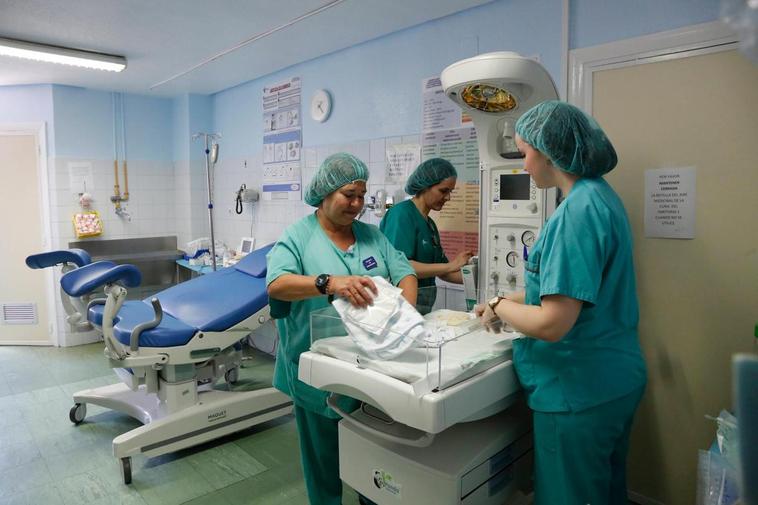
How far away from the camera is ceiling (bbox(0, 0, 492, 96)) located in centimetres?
281

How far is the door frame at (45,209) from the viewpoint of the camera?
4738mm

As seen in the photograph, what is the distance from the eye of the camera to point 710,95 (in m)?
1.95

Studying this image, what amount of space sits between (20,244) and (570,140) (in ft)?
17.2

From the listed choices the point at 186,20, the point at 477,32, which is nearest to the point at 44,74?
the point at 186,20

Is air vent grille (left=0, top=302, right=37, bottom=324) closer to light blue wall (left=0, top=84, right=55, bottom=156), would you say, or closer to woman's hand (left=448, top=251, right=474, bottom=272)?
light blue wall (left=0, top=84, right=55, bottom=156)

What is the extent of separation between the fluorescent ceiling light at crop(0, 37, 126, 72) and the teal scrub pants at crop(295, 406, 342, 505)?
3.18 meters

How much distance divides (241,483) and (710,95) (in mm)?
2671

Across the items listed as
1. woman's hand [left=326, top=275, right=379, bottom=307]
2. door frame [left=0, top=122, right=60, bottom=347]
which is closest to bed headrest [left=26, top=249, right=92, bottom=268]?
woman's hand [left=326, top=275, right=379, bottom=307]

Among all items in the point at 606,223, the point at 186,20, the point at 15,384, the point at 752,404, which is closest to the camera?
the point at 752,404

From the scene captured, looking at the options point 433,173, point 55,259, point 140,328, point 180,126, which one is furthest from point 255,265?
point 180,126

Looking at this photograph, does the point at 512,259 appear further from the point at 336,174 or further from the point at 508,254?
the point at 336,174

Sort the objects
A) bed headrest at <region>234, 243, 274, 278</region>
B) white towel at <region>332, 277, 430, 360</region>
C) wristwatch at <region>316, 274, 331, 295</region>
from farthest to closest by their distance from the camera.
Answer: bed headrest at <region>234, 243, 274, 278</region>, wristwatch at <region>316, 274, 331, 295</region>, white towel at <region>332, 277, 430, 360</region>

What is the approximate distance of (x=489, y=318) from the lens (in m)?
1.53

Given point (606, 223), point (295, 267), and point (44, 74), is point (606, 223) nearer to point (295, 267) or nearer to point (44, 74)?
point (295, 267)
